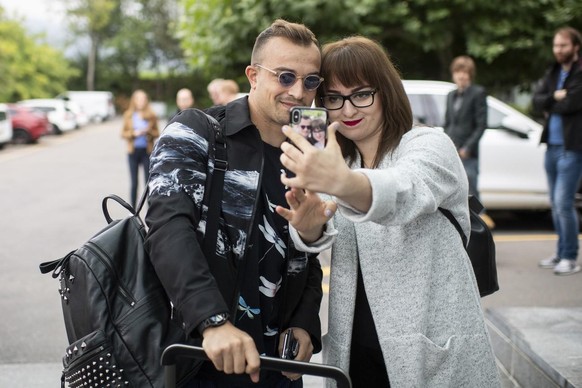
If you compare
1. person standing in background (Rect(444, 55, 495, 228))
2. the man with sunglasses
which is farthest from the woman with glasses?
person standing in background (Rect(444, 55, 495, 228))

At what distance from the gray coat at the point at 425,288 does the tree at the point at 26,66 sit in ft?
119

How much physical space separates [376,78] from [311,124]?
0.49 m

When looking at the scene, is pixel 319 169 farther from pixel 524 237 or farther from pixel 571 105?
pixel 524 237

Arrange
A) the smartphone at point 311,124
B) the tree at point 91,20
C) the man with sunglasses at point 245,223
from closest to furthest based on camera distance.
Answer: the smartphone at point 311,124, the man with sunglasses at point 245,223, the tree at point 91,20

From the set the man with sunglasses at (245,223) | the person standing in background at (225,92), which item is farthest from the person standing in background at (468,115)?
the man with sunglasses at (245,223)

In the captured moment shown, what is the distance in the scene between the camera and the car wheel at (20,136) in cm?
2478

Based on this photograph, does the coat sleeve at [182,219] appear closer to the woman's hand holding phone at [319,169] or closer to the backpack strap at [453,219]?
the woman's hand holding phone at [319,169]

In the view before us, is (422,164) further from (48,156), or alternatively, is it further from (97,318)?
(48,156)

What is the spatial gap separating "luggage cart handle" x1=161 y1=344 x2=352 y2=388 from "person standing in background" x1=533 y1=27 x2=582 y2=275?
4865 millimetres

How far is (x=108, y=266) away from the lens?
1811 mm

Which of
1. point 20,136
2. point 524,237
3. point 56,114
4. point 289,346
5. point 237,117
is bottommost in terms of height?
point 20,136

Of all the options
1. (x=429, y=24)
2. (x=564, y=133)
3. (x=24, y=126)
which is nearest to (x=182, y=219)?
(x=564, y=133)

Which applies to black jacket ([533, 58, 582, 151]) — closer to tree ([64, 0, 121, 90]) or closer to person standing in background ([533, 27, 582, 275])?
person standing in background ([533, 27, 582, 275])

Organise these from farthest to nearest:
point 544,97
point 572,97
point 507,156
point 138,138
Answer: point 138,138, point 507,156, point 544,97, point 572,97
